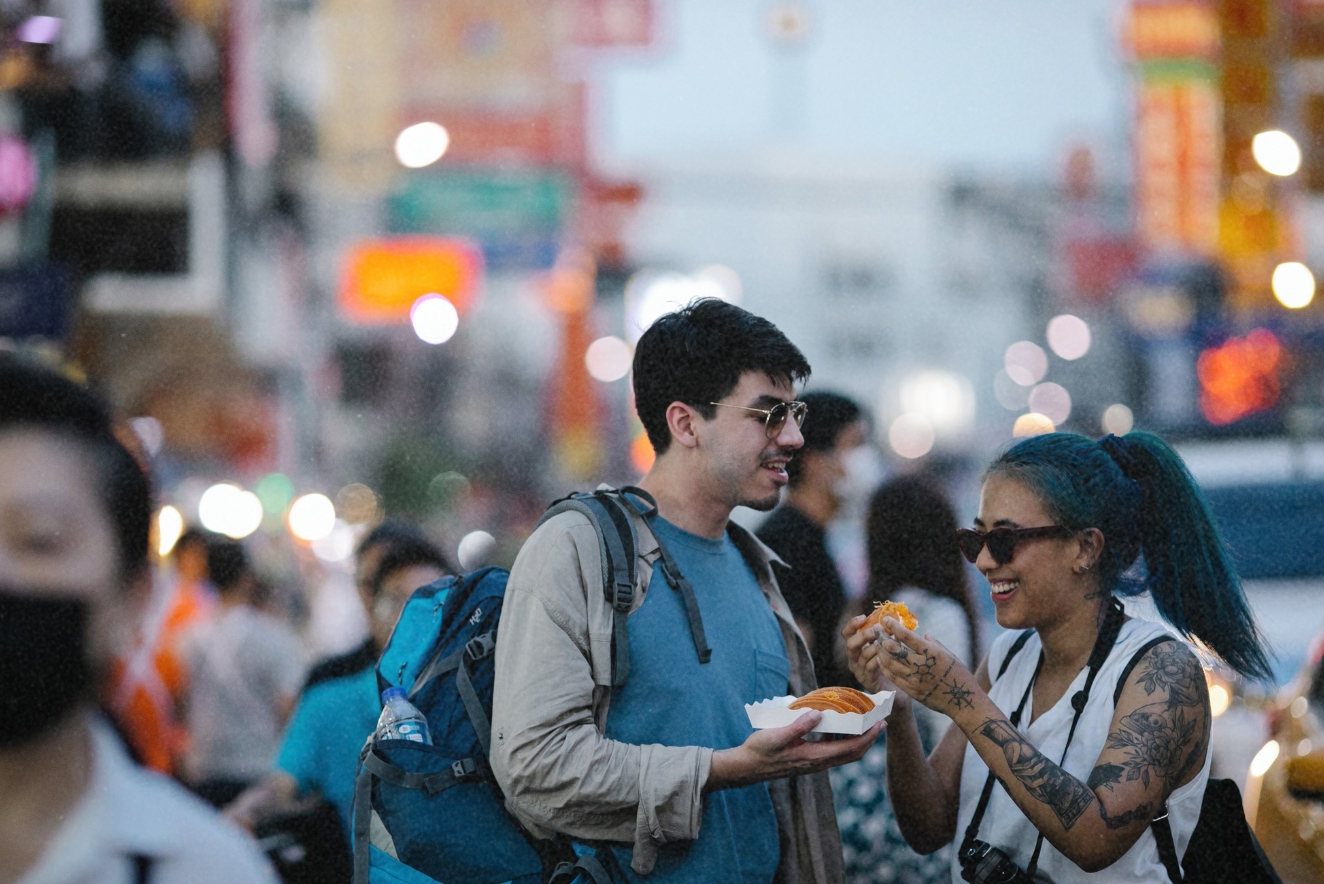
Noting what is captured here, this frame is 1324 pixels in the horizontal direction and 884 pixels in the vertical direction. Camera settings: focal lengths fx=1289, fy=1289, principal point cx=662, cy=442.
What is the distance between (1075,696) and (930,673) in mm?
354

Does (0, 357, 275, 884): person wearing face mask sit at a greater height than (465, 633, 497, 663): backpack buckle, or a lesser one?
greater

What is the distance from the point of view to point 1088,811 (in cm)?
257

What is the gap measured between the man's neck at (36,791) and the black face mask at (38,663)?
22mm

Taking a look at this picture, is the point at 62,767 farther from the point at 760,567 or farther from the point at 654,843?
A: the point at 760,567

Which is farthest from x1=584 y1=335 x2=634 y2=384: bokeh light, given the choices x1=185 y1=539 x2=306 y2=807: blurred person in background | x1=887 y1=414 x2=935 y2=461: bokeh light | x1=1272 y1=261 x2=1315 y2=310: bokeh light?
x1=185 y1=539 x2=306 y2=807: blurred person in background

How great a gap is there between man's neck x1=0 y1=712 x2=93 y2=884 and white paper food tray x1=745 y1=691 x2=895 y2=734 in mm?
1522

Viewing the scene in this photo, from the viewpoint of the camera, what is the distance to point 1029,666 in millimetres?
3061

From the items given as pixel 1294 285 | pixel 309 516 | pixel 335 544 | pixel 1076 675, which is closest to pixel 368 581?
pixel 1076 675

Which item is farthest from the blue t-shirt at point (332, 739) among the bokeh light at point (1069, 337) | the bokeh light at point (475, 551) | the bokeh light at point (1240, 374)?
the bokeh light at point (1069, 337)

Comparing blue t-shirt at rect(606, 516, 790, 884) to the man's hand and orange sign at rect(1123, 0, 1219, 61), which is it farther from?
orange sign at rect(1123, 0, 1219, 61)

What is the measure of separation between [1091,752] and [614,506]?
116 cm

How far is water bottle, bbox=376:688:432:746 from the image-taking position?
2754 millimetres

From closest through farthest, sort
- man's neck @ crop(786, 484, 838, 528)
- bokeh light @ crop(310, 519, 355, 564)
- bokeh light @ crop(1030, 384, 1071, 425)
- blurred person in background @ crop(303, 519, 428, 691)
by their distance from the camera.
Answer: blurred person in background @ crop(303, 519, 428, 691)
man's neck @ crop(786, 484, 838, 528)
bokeh light @ crop(310, 519, 355, 564)
bokeh light @ crop(1030, 384, 1071, 425)

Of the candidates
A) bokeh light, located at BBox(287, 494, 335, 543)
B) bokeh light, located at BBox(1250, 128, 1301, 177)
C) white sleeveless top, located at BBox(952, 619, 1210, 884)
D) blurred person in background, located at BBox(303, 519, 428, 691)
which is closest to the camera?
white sleeveless top, located at BBox(952, 619, 1210, 884)
